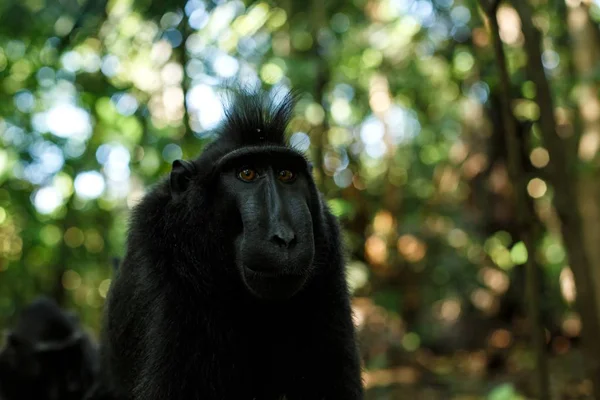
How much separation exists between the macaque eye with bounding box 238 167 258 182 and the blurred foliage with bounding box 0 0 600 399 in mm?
2761

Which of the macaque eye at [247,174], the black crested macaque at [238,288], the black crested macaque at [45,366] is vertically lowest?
the black crested macaque at [45,366]

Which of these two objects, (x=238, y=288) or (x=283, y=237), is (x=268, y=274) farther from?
(x=238, y=288)

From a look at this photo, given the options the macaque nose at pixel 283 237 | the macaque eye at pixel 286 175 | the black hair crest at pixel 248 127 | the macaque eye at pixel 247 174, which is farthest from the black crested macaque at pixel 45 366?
the macaque nose at pixel 283 237

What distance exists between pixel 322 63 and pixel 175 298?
3645mm

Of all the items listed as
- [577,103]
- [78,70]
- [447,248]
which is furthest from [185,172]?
[447,248]

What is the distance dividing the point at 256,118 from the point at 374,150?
28.1 feet

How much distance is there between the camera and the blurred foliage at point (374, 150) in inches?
291

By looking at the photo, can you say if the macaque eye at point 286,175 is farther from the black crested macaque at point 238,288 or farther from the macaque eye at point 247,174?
the macaque eye at point 247,174

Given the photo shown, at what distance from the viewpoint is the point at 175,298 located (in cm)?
354

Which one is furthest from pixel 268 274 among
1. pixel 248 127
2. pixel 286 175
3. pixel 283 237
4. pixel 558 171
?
pixel 558 171

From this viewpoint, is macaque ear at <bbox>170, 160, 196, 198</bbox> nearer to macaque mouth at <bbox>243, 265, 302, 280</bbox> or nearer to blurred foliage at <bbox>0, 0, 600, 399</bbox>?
macaque mouth at <bbox>243, 265, 302, 280</bbox>

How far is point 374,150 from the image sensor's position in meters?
12.3

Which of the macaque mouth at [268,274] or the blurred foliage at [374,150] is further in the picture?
the blurred foliage at [374,150]

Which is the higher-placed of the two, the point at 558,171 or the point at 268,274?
the point at 558,171
